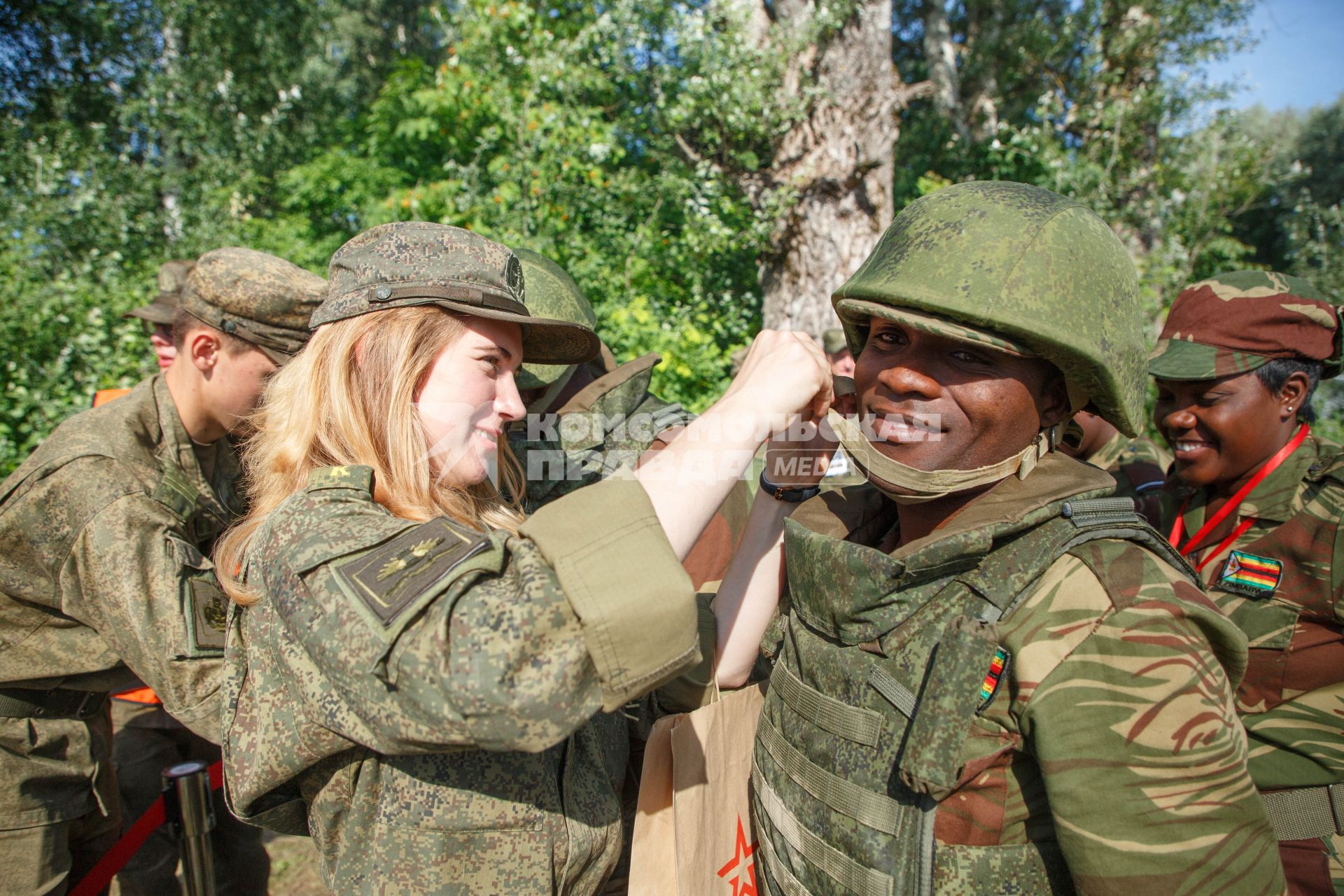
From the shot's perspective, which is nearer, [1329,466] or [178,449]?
[1329,466]

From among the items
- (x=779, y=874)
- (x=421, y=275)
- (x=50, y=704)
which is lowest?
(x=50, y=704)

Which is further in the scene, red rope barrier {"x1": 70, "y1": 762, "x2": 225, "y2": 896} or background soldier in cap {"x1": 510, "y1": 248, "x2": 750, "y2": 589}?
background soldier in cap {"x1": 510, "y1": 248, "x2": 750, "y2": 589}

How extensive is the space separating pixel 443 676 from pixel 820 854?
0.87 m

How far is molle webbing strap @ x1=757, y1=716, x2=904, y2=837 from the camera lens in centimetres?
147

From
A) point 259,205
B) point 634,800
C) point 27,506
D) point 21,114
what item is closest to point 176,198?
point 259,205

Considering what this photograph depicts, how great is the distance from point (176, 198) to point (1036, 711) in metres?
17.4

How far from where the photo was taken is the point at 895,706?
1.49 m

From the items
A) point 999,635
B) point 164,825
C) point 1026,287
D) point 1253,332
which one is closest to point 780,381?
point 1026,287

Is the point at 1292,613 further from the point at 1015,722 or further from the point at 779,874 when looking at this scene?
the point at 779,874

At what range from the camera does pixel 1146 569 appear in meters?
1.40

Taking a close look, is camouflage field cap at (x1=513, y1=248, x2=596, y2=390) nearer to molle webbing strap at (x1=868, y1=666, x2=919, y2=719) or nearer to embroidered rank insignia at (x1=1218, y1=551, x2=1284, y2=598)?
molle webbing strap at (x1=868, y1=666, x2=919, y2=719)

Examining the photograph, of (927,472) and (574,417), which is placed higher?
(927,472)

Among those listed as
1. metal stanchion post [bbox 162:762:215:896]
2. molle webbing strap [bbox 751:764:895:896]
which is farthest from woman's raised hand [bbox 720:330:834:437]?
metal stanchion post [bbox 162:762:215:896]

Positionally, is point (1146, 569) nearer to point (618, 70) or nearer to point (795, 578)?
point (795, 578)
